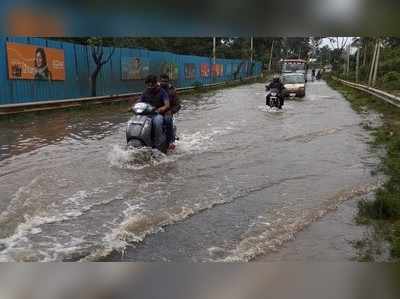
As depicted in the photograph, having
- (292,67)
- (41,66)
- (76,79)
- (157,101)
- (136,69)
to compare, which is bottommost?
(292,67)

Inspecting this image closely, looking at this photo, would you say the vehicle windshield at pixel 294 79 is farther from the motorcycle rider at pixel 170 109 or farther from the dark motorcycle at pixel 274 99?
the motorcycle rider at pixel 170 109

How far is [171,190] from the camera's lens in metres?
6.69

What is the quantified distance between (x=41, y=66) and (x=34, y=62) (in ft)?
1.42

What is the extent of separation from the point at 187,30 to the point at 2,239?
406cm

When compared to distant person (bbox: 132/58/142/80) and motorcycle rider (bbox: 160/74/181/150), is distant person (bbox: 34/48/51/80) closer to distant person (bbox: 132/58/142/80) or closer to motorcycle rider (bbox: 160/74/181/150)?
distant person (bbox: 132/58/142/80)

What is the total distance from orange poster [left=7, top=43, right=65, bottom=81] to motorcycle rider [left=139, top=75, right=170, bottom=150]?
29.9 feet

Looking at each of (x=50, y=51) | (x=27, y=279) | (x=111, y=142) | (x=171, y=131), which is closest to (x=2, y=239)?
(x=27, y=279)

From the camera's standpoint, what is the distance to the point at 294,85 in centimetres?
2655

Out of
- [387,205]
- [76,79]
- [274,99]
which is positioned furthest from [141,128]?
[76,79]

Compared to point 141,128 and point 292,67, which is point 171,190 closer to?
point 141,128

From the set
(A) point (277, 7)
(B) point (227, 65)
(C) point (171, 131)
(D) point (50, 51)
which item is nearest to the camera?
(A) point (277, 7)

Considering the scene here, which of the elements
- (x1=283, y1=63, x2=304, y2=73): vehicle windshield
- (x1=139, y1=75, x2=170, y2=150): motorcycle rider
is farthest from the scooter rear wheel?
(x1=283, y1=63, x2=304, y2=73): vehicle windshield

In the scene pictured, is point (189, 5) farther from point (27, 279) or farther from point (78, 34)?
point (27, 279)

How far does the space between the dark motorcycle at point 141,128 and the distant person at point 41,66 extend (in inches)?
423
